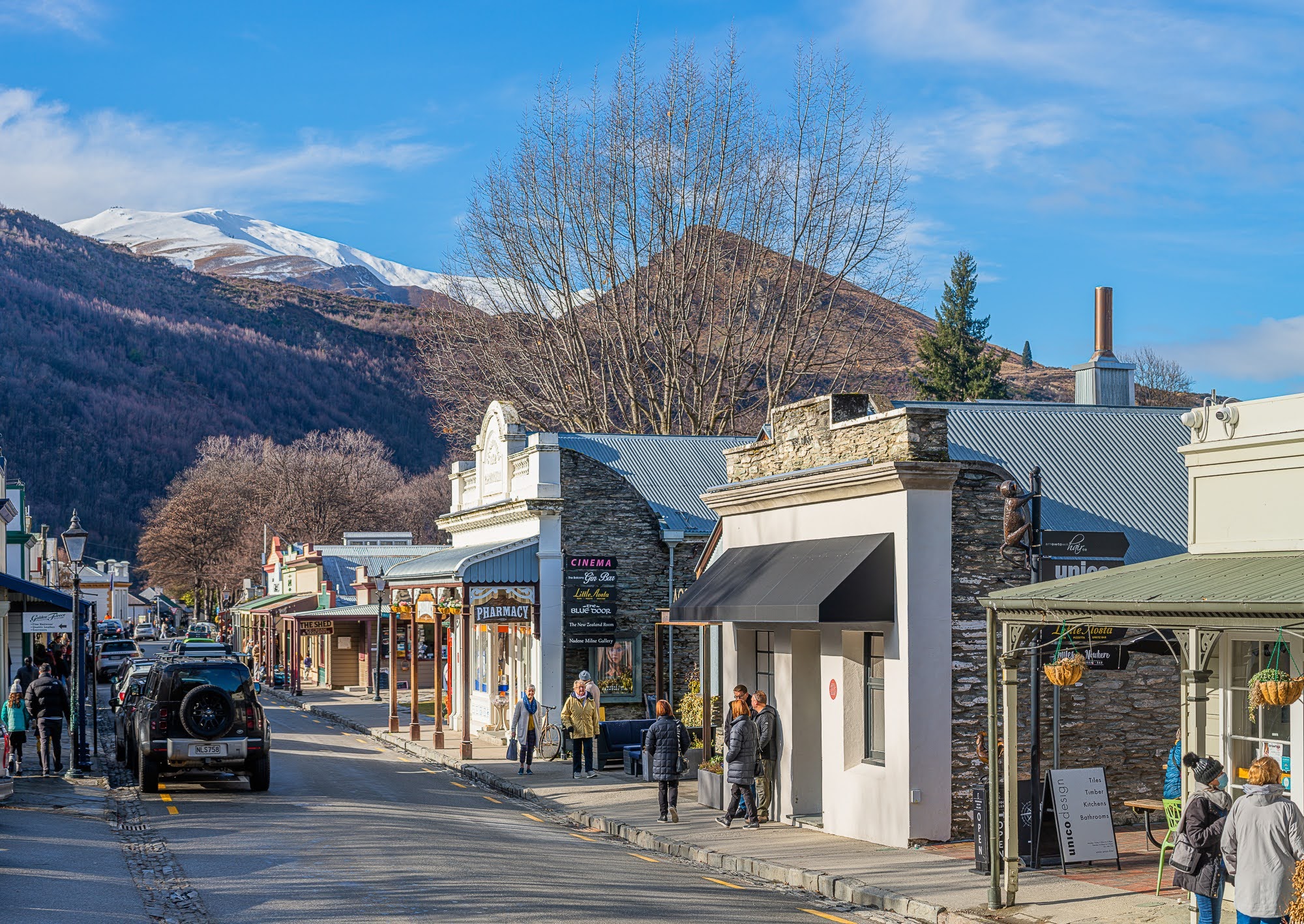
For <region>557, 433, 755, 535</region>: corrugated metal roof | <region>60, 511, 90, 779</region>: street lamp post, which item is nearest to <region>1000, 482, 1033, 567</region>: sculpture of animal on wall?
<region>557, 433, 755, 535</region>: corrugated metal roof

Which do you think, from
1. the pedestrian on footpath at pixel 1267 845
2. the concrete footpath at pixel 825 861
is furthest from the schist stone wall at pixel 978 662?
the pedestrian on footpath at pixel 1267 845

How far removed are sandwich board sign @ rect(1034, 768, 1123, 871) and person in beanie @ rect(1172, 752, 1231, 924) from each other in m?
3.98

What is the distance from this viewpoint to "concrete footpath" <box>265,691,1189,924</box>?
496 inches

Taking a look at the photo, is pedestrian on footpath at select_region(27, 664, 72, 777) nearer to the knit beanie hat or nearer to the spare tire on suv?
the spare tire on suv

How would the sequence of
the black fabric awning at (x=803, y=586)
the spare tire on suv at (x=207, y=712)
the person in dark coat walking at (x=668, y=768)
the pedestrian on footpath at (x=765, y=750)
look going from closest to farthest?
the black fabric awning at (x=803, y=586), the pedestrian on footpath at (x=765, y=750), the person in dark coat walking at (x=668, y=768), the spare tire on suv at (x=207, y=712)

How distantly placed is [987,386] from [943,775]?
2370 inches

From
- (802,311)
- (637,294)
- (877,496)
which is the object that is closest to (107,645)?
(637,294)

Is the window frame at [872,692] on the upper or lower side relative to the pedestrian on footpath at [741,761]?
upper

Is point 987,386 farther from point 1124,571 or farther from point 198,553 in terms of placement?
point 1124,571

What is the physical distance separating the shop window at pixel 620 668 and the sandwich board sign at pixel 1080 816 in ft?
50.5

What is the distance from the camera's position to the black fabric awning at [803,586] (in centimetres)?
1677

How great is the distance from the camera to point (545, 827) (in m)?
19.2

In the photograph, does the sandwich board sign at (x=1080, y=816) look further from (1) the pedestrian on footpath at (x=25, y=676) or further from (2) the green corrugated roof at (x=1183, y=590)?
(1) the pedestrian on footpath at (x=25, y=676)

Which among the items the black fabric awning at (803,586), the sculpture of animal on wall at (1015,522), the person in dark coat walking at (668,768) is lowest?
the person in dark coat walking at (668,768)
